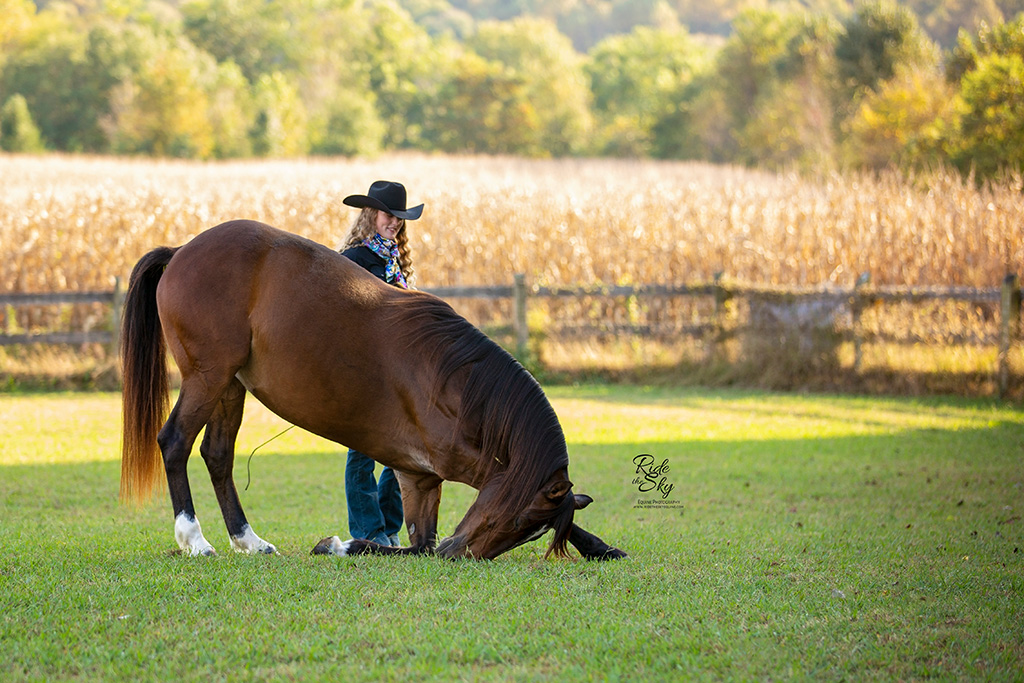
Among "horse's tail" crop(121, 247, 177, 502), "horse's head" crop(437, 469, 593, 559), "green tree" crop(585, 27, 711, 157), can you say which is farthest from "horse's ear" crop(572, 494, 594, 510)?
"green tree" crop(585, 27, 711, 157)

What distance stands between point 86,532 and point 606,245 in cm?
1207

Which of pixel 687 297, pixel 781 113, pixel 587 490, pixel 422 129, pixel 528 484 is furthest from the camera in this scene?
pixel 422 129

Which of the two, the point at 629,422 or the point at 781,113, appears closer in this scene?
the point at 629,422

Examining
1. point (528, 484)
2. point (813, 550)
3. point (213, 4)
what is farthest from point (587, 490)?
point (213, 4)

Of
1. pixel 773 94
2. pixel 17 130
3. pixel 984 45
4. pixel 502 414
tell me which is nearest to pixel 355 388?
pixel 502 414

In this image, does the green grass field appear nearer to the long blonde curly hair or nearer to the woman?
the woman

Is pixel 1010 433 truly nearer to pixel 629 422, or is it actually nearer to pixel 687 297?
pixel 629 422

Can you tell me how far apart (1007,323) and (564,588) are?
10183 millimetres

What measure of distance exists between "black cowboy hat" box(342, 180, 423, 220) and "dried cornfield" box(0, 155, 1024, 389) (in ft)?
29.1

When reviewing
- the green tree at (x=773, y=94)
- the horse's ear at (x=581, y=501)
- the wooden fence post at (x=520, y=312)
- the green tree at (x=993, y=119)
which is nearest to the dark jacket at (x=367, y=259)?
the horse's ear at (x=581, y=501)

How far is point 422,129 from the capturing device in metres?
56.5

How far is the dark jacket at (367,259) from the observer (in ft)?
16.9

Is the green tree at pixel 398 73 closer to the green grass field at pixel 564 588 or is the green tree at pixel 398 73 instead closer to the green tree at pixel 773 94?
the green tree at pixel 773 94

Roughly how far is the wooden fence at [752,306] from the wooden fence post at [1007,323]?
0.03 feet
